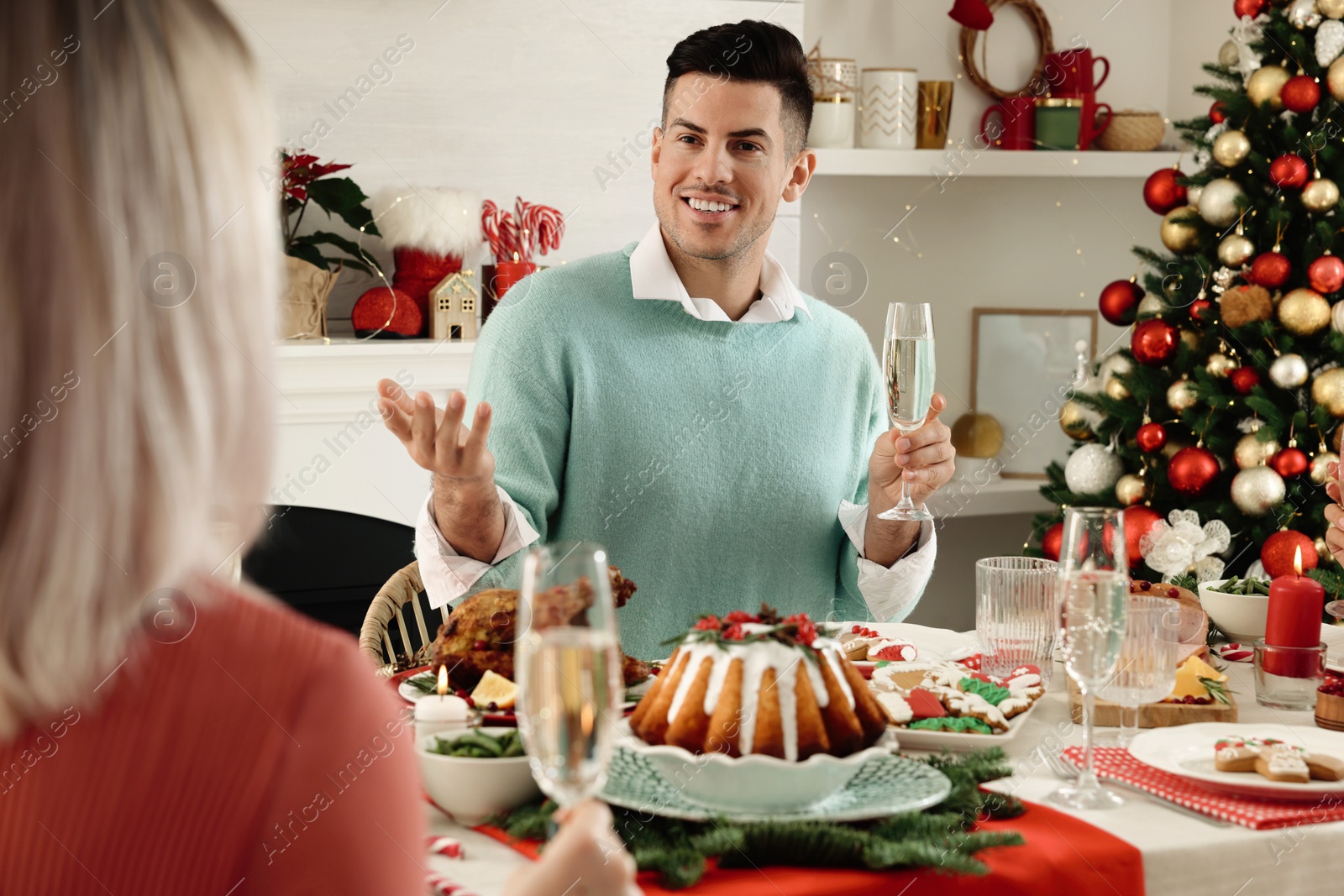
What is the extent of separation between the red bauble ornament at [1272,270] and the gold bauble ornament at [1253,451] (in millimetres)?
360

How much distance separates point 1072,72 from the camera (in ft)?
13.7

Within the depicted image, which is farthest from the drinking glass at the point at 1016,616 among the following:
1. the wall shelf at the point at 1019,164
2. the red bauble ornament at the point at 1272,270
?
the wall shelf at the point at 1019,164

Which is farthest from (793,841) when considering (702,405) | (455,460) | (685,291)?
(685,291)

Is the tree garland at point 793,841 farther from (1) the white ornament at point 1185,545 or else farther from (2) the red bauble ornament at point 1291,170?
(2) the red bauble ornament at point 1291,170

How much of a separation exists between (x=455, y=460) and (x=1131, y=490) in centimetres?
222

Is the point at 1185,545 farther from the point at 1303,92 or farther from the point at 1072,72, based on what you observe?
the point at 1072,72

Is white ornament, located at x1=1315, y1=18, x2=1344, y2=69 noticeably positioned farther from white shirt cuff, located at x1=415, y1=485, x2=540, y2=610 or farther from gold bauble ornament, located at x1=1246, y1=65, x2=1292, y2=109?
white shirt cuff, located at x1=415, y1=485, x2=540, y2=610

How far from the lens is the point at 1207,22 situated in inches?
169

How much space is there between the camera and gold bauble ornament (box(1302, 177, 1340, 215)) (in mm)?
2904

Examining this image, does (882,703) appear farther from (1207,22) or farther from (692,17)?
(1207,22)

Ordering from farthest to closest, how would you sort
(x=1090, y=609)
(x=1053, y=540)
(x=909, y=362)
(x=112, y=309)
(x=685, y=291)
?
(x=1053, y=540)
(x=685, y=291)
(x=909, y=362)
(x=1090, y=609)
(x=112, y=309)

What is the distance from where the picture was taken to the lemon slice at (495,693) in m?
1.28

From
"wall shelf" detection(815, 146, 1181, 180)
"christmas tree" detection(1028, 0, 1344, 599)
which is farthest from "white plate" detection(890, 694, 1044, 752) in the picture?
"wall shelf" detection(815, 146, 1181, 180)

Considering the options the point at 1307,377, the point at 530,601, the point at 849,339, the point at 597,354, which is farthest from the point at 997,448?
the point at 530,601
